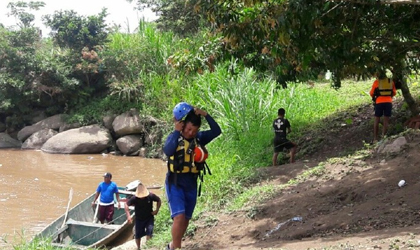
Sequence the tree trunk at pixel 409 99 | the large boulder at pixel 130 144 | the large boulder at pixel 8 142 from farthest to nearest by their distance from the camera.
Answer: the large boulder at pixel 8 142, the large boulder at pixel 130 144, the tree trunk at pixel 409 99

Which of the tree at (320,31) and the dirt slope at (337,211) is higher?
the tree at (320,31)

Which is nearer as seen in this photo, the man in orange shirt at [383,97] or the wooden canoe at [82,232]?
the wooden canoe at [82,232]

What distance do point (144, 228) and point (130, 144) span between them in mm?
13647

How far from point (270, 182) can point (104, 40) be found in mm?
18470

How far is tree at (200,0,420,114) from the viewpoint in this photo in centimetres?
672

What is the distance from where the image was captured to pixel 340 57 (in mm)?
7875

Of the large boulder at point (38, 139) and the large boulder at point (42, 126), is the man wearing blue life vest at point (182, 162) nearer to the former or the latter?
the large boulder at point (38, 139)

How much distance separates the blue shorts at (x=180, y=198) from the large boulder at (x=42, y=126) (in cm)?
1996

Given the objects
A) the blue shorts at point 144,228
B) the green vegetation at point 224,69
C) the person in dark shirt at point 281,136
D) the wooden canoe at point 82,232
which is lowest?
the wooden canoe at point 82,232

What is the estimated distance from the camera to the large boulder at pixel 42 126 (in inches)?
966

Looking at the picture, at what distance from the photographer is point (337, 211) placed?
6652mm

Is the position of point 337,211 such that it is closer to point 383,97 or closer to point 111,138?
point 383,97

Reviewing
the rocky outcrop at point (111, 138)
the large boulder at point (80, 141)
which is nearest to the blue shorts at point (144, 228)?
the rocky outcrop at point (111, 138)

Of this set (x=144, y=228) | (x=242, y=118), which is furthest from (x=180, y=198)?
(x=242, y=118)
